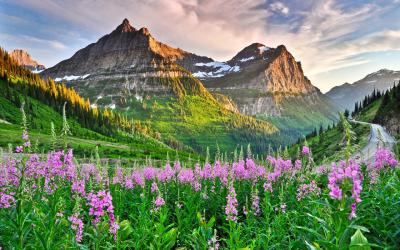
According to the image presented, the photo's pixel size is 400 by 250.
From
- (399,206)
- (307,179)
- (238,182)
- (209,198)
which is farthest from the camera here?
(238,182)

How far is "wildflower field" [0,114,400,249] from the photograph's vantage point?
4.82 m

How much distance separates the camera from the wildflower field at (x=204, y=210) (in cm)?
482

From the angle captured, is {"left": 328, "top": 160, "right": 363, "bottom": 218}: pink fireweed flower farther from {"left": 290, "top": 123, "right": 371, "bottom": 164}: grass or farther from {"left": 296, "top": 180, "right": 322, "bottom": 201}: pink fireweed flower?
{"left": 296, "top": 180, "right": 322, "bottom": 201}: pink fireweed flower

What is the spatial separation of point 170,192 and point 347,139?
1155cm

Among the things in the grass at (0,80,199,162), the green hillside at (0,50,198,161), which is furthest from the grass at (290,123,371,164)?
the green hillside at (0,50,198,161)

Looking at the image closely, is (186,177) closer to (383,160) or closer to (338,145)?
(383,160)

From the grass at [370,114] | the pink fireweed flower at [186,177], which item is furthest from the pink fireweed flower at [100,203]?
the grass at [370,114]

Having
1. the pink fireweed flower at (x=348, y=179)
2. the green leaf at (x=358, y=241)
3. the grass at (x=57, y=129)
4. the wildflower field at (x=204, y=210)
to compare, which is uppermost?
the pink fireweed flower at (x=348, y=179)

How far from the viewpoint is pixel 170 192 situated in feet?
48.9

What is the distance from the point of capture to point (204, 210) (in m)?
7.06

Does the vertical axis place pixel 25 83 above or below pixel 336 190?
above

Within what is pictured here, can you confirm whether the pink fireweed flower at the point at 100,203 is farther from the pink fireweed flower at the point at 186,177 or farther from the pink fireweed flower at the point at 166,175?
the pink fireweed flower at the point at 166,175

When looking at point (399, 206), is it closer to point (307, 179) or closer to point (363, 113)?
point (307, 179)

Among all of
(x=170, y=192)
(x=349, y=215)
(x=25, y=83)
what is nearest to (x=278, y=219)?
(x=349, y=215)
